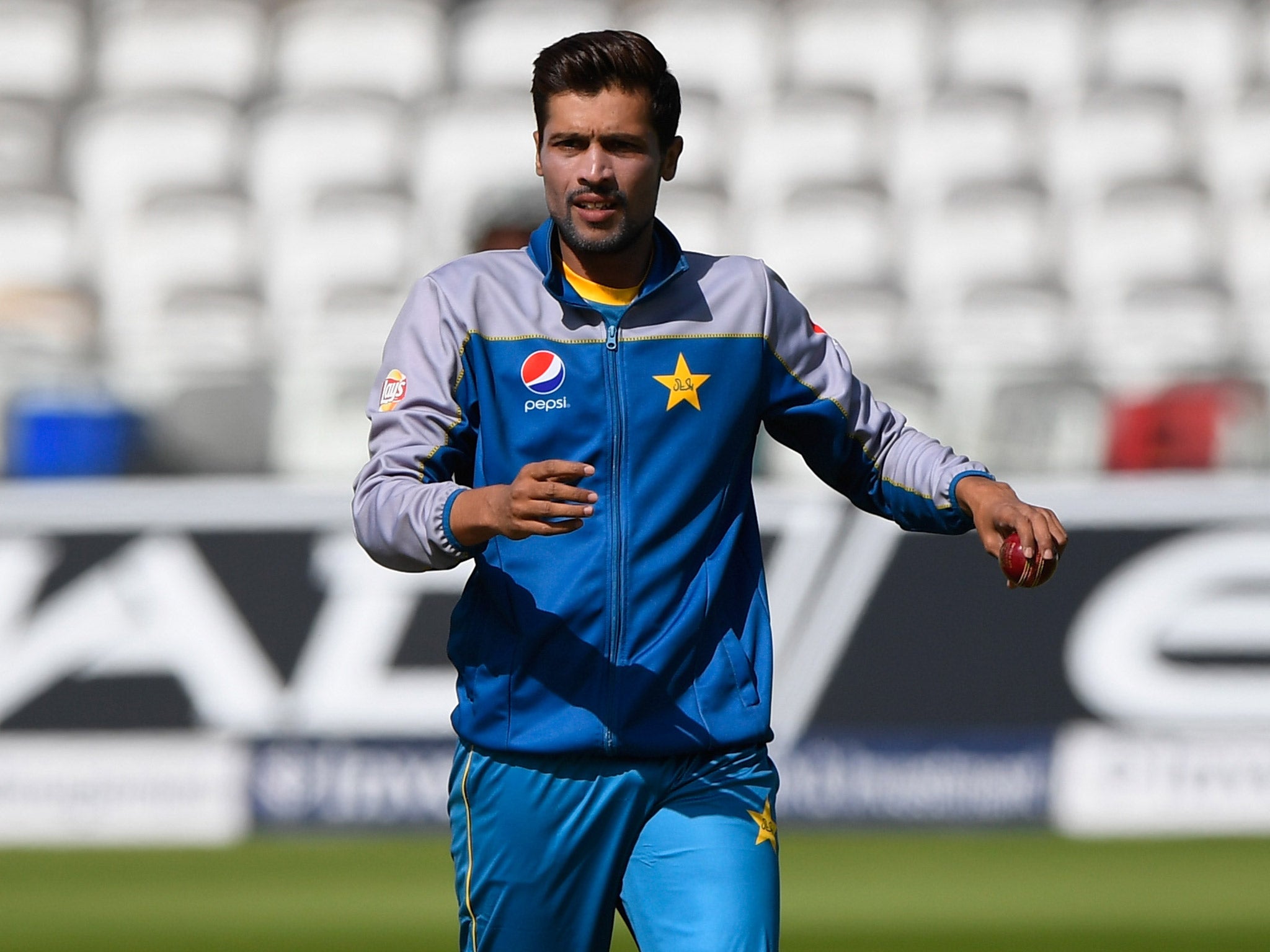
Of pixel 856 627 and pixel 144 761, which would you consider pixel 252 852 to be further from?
pixel 856 627

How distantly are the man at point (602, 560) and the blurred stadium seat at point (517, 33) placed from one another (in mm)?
10997

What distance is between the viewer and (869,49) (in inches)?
532

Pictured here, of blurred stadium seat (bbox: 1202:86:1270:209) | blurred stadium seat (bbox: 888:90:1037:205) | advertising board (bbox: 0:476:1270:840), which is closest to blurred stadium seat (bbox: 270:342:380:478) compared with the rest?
advertising board (bbox: 0:476:1270:840)

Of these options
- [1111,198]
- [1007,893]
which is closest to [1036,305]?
[1111,198]

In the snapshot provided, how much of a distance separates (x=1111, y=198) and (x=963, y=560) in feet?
16.8

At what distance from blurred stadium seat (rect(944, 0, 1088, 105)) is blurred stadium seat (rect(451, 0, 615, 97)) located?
102 inches

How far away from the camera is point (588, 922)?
2762mm

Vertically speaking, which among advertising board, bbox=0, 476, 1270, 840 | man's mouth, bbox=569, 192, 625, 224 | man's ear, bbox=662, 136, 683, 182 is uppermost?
man's ear, bbox=662, 136, 683, 182

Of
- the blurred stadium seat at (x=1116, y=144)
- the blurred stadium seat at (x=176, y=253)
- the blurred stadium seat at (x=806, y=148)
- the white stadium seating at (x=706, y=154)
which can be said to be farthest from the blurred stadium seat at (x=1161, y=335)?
the blurred stadium seat at (x=176, y=253)

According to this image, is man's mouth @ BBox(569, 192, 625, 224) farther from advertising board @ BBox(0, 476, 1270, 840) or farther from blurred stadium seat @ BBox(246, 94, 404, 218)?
blurred stadium seat @ BBox(246, 94, 404, 218)

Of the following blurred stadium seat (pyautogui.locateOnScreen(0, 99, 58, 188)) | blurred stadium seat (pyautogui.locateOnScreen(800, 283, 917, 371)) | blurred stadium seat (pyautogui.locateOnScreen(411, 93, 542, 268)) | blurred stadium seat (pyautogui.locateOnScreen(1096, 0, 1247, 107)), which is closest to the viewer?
blurred stadium seat (pyautogui.locateOnScreen(800, 283, 917, 371))

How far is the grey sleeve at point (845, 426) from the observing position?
2879 mm

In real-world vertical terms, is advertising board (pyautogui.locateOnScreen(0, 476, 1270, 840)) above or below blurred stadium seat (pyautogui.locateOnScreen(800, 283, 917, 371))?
below

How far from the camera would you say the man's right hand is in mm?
2352
